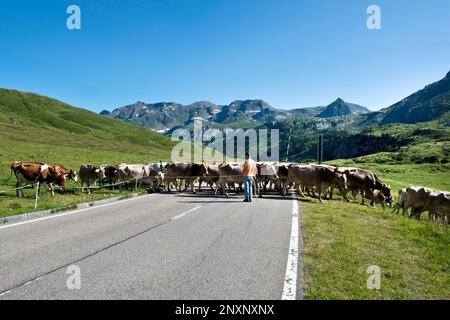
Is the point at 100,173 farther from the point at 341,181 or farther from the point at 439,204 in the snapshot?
the point at 439,204

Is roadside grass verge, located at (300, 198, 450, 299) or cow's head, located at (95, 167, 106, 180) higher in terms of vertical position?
cow's head, located at (95, 167, 106, 180)

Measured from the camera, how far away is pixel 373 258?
791cm

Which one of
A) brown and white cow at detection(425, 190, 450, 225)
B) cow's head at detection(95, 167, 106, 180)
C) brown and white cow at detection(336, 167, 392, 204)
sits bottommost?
brown and white cow at detection(425, 190, 450, 225)

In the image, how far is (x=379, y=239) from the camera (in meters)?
9.95

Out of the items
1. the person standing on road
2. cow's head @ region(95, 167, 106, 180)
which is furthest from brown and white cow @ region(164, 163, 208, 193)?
the person standing on road

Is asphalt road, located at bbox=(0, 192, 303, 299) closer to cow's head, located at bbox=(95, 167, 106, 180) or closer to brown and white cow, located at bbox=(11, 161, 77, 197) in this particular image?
brown and white cow, located at bbox=(11, 161, 77, 197)

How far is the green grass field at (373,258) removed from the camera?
5.94m

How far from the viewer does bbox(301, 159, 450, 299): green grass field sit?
5.94m

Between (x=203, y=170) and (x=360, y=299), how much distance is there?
2104 centimetres

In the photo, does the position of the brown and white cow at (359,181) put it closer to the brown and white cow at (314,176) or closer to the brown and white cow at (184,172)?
the brown and white cow at (314,176)

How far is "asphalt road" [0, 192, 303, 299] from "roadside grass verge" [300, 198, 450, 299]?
21.0 inches

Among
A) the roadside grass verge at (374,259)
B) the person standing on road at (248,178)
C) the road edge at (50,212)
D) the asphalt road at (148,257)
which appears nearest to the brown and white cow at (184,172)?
the person standing on road at (248,178)

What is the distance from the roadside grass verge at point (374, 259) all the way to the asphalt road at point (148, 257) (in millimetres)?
534
